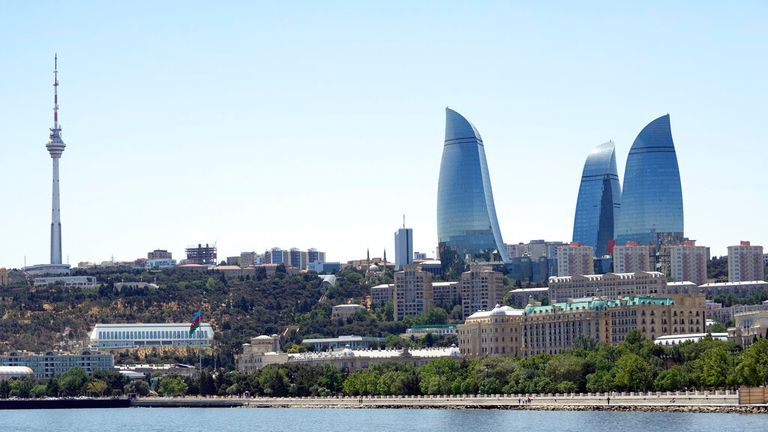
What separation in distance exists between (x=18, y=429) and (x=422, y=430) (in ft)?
132

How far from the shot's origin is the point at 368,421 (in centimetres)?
14775

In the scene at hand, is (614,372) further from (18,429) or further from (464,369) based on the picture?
(18,429)

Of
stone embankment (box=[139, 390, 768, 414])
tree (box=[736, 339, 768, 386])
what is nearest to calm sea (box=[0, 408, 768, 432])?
stone embankment (box=[139, 390, 768, 414])

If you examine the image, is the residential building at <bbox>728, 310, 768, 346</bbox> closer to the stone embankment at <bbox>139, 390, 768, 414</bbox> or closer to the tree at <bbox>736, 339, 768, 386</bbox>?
the stone embankment at <bbox>139, 390, 768, 414</bbox>

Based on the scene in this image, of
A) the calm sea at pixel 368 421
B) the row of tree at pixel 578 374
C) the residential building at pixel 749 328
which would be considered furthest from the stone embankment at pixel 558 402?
the residential building at pixel 749 328

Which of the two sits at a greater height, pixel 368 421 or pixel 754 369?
pixel 754 369

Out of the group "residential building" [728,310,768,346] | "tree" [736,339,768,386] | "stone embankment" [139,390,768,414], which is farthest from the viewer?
"residential building" [728,310,768,346]

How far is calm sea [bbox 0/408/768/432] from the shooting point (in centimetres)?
12200

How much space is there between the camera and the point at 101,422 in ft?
547

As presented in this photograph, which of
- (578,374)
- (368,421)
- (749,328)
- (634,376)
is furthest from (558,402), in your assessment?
(749,328)

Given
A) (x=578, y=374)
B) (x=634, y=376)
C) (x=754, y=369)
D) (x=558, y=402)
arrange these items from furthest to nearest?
(x=578, y=374) < (x=634, y=376) < (x=558, y=402) < (x=754, y=369)

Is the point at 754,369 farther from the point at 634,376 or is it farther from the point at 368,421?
the point at 368,421

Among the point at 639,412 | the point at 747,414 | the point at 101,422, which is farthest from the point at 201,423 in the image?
the point at 747,414

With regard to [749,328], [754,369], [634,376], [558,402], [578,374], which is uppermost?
[749,328]
